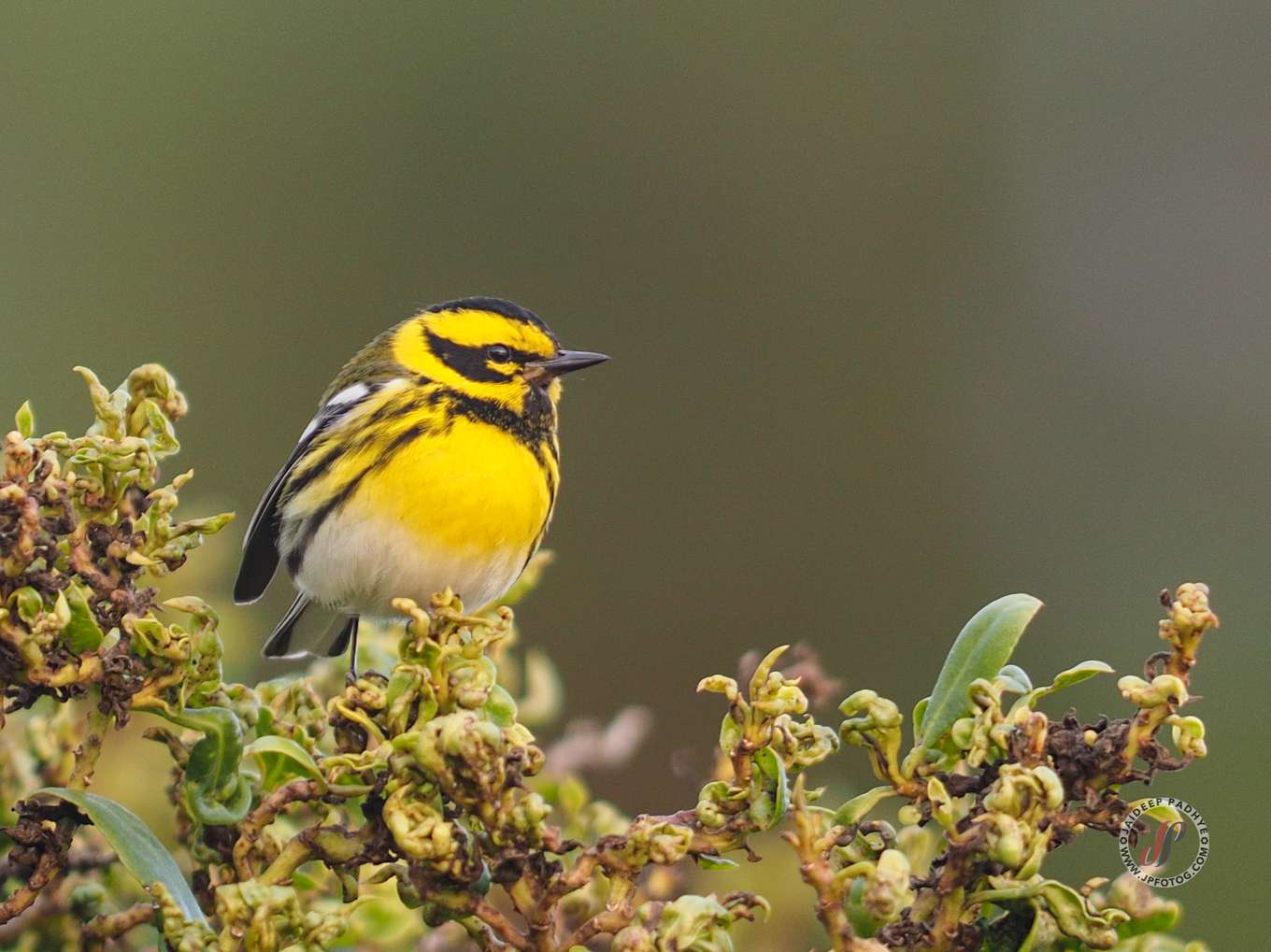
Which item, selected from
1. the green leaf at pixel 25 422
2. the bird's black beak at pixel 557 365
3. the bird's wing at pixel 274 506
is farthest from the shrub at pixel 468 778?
the bird's black beak at pixel 557 365

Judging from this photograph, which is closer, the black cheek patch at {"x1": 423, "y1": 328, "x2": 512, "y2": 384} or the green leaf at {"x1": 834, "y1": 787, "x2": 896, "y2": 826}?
the green leaf at {"x1": 834, "y1": 787, "x2": 896, "y2": 826}

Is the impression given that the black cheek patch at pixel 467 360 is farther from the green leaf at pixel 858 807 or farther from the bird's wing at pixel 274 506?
the green leaf at pixel 858 807

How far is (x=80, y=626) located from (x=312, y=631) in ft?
5.86

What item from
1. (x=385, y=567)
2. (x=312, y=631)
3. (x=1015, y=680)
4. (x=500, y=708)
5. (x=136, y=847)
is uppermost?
(x=1015, y=680)

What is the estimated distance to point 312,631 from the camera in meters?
3.28

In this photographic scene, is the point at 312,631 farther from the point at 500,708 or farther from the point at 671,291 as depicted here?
the point at 671,291

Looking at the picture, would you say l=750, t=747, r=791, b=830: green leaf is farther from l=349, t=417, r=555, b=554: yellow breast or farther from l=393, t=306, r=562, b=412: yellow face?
l=393, t=306, r=562, b=412: yellow face

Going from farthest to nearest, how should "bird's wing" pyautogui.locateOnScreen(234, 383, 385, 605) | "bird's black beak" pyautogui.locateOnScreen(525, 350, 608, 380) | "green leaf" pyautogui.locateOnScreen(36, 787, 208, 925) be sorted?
1. "bird's black beak" pyautogui.locateOnScreen(525, 350, 608, 380)
2. "bird's wing" pyautogui.locateOnScreen(234, 383, 385, 605)
3. "green leaf" pyautogui.locateOnScreen(36, 787, 208, 925)

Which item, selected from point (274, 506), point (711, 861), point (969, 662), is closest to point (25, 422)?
point (711, 861)

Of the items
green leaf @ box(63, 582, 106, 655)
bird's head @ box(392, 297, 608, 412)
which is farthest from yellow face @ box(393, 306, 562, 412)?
green leaf @ box(63, 582, 106, 655)

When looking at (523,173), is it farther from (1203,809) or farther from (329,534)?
(329,534)

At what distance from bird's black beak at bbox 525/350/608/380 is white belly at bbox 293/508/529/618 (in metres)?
0.42

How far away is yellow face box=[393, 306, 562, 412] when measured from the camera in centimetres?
326

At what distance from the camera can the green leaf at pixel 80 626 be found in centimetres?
150
